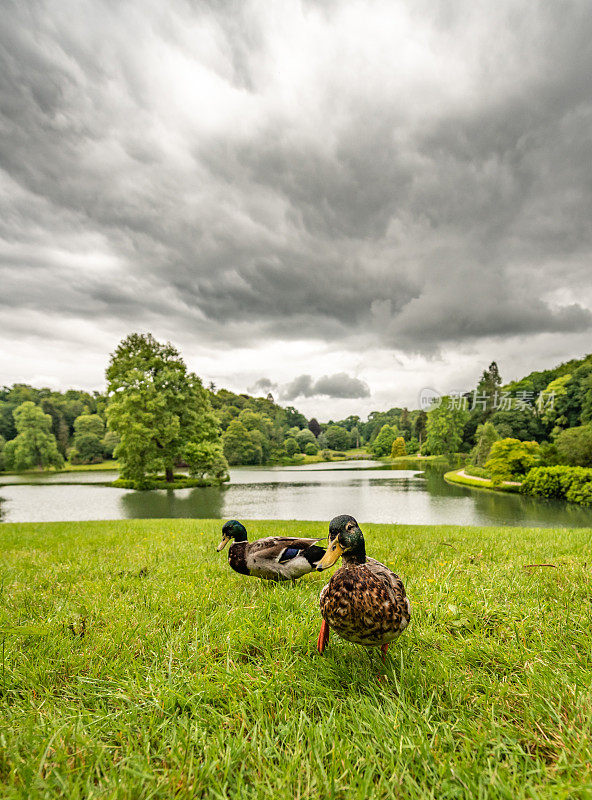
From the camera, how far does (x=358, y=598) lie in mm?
1786

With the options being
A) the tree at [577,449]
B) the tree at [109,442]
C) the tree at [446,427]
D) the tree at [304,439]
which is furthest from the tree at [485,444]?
the tree at [109,442]

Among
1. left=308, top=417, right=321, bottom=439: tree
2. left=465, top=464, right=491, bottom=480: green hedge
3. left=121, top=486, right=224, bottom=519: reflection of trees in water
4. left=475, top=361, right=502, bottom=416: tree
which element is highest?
left=475, top=361, right=502, bottom=416: tree

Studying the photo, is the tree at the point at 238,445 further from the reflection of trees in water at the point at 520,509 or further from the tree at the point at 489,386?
the tree at the point at 489,386

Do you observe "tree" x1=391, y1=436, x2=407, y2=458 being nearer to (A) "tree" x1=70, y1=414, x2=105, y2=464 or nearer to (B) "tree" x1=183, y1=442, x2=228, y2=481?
(B) "tree" x1=183, y1=442, x2=228, y2=481

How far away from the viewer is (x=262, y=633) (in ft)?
7.48

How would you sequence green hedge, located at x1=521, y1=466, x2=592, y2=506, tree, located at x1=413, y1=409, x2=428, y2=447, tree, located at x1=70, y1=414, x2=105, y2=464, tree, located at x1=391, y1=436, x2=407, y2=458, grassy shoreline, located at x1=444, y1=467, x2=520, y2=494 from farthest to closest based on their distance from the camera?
1. tree, located at x1=413, y1=409, x2=428, y2=447
2. tree, located at x1=391, y1=436, x2=407, y2=458
3. tree, located at x1=70, y1=414, x2=105, y2=464
4. grassy shoreline, located at x1=444, y1=467, x2=520, y2=494
5. green hedge, located at x1=521, y1=466, x2=592, y2=506

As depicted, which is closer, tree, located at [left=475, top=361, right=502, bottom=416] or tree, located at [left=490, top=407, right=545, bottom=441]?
tree, located at [left=490, top=407, right=545, bottom=441]

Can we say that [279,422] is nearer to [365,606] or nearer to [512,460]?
[512,460]

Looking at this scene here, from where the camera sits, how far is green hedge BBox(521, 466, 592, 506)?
20.0 meters

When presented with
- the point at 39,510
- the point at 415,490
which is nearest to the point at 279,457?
the point at 415,490

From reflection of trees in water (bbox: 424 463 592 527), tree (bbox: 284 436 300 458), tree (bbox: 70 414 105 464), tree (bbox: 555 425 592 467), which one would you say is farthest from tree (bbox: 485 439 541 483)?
tree (bbox: 70 414 105 464)

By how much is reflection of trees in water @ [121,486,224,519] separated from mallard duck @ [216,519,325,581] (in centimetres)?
1373

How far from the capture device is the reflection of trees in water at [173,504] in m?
17.6

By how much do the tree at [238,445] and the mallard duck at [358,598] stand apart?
5091cm
